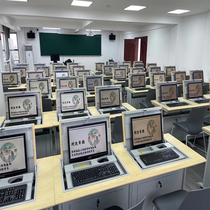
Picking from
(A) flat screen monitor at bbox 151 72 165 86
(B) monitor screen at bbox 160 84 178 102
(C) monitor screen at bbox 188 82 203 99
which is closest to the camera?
(B) monitor screen at bbox 160 84 178 102

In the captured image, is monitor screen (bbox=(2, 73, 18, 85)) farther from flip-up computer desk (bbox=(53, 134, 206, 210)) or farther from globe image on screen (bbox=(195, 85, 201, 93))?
globe image on screen (bbox=(195, 85, 201, 93))

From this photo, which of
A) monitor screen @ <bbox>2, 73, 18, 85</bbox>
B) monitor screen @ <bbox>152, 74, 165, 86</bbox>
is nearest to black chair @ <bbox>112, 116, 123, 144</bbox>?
monitor screen @ <bbox>152, 74, 165, 86</bbox>

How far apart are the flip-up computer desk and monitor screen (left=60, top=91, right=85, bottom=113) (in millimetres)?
1288

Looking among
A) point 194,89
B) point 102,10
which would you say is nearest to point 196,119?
point 194,89

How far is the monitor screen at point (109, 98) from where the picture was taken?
3270mm

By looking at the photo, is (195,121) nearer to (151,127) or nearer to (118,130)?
(118,130)

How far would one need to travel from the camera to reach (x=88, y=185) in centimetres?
148

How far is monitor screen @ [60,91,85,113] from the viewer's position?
119 inches

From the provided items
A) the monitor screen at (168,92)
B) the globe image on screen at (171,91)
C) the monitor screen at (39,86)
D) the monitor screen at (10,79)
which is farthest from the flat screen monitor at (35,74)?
the globe image on screen at (171,91)

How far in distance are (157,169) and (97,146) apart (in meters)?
0.59

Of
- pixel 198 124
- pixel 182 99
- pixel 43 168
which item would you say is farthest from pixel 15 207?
pixel 182 99

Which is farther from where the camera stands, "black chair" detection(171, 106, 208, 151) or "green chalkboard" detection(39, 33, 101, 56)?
"green chalkboard" detection(39, 33, 101, 56)

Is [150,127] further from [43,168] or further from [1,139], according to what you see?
[1,139]

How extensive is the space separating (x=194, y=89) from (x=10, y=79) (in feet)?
16.2
